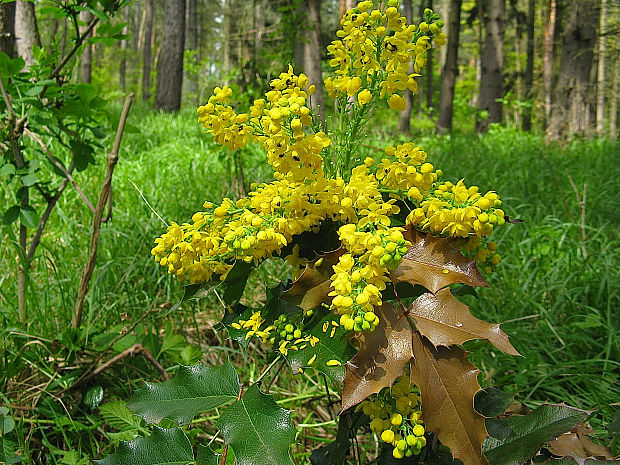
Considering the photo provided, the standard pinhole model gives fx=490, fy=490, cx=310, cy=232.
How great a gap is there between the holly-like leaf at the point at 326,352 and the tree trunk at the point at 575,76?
252 inches

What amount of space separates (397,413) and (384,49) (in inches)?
25.0

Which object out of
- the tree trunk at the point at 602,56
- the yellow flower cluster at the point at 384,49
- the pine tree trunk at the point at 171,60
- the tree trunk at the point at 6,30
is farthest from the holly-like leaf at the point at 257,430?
the pine tree trunk at the point at 171,60

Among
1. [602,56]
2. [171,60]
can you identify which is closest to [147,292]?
[171,60]

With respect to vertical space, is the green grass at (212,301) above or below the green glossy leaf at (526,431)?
below

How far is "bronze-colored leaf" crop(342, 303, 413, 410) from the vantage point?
711 mm

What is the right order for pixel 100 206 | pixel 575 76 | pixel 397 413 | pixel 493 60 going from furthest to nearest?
pixel 493 60 → pixel 575 76 → pixel 100 206 → pixel 397 413

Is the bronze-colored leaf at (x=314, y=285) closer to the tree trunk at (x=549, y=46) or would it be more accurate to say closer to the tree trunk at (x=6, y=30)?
the tree trunk at (x=6, y=30)

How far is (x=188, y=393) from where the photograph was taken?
844 millimetres

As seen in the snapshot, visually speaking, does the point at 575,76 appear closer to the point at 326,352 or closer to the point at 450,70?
the point at 450,70

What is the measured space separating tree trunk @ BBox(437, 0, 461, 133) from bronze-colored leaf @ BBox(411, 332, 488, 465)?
7.30 metres

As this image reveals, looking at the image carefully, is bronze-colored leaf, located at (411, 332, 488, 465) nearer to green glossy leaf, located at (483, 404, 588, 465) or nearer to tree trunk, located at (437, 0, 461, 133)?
green glossy leaf, located at (483, 404, 588, 465)

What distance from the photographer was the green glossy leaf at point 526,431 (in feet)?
2.69

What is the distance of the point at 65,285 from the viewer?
1980 mm

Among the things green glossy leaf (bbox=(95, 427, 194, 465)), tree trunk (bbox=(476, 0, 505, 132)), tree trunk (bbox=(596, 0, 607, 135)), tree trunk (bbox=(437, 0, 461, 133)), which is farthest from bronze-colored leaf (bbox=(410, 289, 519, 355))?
tree trunk (bbox=(476, 0, 505, 132))
